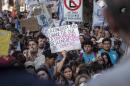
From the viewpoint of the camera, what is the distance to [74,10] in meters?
7.25

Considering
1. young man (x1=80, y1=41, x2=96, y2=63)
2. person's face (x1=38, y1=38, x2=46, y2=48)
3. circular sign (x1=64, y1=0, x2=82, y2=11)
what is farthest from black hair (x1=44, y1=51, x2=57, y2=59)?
circular sign (x1=64, y1=0, x2=82, y2=11)

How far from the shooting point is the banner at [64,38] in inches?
250

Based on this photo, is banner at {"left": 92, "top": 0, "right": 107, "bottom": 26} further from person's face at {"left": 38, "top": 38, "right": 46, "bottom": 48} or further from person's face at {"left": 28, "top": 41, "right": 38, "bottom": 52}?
person's face at {"left": 28, "top": 41, "right": 38, "bottom": 52}

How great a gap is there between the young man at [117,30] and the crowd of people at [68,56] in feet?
12.0

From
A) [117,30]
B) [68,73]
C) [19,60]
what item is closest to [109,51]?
[68,73]

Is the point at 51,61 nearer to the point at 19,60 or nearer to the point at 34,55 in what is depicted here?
the point at 34,55

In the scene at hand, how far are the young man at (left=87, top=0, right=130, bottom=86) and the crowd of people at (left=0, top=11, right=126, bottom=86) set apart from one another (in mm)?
3662

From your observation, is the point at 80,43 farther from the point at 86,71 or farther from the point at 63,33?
the point at 86,71

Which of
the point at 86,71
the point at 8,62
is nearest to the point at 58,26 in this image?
the point at 86,71

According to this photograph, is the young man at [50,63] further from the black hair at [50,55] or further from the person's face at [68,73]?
the person's face at [68,73]

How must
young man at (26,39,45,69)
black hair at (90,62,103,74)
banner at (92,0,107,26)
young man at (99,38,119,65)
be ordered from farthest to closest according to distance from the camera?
banner at (92,0,107,26) → young man at (99,38,119,65) → young man at (26,39,45,69) → black hair at (90,62,103,74)

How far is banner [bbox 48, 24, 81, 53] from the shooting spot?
6.34 meters

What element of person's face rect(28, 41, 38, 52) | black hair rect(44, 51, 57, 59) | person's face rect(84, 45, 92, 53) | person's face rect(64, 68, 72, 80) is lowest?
person's face rect(64, 68, 72, 80)

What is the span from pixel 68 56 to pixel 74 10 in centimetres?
136
